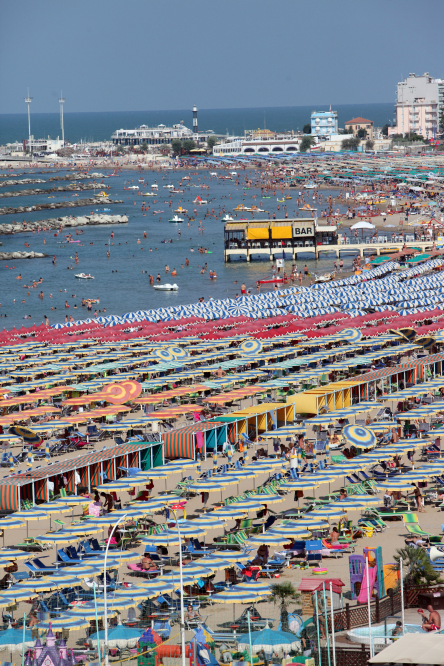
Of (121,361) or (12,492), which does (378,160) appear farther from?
(12,492)

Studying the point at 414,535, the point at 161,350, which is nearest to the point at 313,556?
the point at 414,535

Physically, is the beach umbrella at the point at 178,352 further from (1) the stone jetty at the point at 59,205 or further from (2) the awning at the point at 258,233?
(1) the stone jetty at the point at 59,205

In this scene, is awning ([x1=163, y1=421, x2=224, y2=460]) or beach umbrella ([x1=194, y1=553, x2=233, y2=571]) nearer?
beach umbrella ([x1=194, y1=553, x2=233, y2=571])

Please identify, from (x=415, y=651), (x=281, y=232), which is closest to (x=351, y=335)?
(x=415, y=651)

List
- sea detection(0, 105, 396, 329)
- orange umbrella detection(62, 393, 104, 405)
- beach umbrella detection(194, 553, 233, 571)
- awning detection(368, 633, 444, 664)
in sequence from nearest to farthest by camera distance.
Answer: awning detection(368, 633, 444, 664) < beach umbrella detection(194, 553, 233, 571) < orange umbrella detection(62, 393, 104, 405) < sea detection(0, 105, 396, 329)

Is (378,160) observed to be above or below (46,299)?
above

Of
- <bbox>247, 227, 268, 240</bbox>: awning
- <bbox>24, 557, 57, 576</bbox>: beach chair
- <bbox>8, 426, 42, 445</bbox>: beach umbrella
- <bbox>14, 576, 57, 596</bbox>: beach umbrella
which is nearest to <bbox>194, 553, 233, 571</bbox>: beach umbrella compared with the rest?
<bbox>14, 576, 57, 596</bbox>: beach umbrella

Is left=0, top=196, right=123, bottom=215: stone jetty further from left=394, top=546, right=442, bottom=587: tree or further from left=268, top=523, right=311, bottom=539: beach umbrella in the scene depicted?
left=394, top=546, right=442, bottom=587: tree
